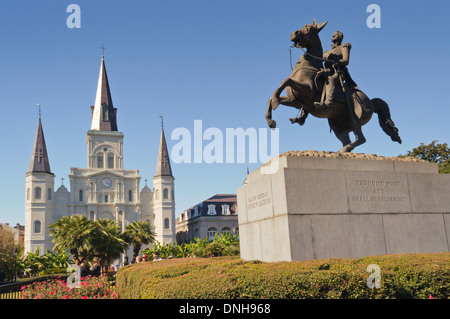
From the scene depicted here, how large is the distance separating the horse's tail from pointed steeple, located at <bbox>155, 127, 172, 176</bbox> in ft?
232

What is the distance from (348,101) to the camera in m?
9.27

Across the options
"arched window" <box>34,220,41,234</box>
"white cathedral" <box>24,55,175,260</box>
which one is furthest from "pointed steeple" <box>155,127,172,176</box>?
"arched window" <box>34,220,41,234</box>

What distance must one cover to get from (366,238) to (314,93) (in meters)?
3.24

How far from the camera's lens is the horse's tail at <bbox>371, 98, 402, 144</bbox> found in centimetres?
1000

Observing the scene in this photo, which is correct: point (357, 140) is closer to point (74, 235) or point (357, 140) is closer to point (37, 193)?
point (74, 235)

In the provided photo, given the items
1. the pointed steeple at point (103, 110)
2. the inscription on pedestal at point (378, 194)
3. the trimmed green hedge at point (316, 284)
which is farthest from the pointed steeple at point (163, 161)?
the trimmed green hedge at point (316, 284)

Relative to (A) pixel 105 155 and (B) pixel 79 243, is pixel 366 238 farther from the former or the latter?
(A) pixel 105 155

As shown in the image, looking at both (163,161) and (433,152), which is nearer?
(433,152)

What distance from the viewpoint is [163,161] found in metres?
80.6

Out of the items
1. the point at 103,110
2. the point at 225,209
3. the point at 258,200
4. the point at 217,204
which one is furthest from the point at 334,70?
the point at 103,110

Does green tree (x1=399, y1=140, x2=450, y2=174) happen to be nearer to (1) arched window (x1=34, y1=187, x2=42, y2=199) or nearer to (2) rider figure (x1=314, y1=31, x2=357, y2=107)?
(2) rider figure (x1=314, y1=31, x2=357, y2=107)

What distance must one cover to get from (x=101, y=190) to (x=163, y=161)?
12853mm
